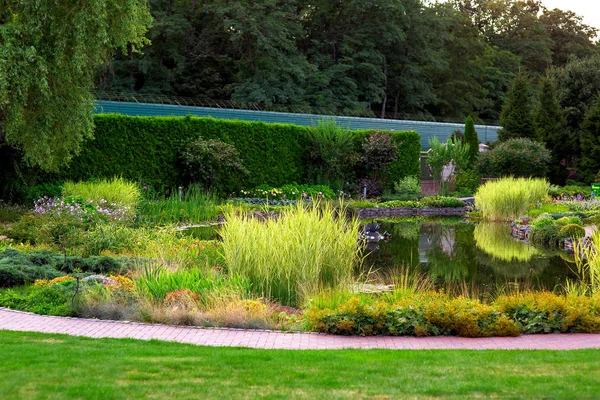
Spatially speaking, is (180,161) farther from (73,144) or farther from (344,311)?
(344,311)

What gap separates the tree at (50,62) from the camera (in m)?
12.4

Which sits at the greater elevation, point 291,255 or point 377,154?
point 291,255

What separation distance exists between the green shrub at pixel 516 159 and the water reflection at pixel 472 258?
10.3 metres

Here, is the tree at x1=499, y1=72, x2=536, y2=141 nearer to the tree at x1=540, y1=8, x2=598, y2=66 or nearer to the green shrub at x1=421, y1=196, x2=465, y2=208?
the green shrub at x1=421, y1=196, x2=465, y2=208

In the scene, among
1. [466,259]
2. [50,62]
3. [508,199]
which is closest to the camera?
[466,259]

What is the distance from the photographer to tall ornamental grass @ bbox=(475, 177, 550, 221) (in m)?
19.2

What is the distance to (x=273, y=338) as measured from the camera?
235 inches

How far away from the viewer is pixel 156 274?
25.3 feet

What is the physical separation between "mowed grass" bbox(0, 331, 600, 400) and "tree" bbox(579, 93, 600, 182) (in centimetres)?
2688

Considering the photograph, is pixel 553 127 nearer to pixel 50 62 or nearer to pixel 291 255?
pixel 50 62

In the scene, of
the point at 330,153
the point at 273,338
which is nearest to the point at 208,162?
the point at 330,153

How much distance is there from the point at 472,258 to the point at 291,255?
5184 mm

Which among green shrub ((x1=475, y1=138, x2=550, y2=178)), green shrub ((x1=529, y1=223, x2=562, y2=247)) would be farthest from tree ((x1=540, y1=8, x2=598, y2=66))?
green shrub ((x1=529, y1=223, x2=562, y2=247))

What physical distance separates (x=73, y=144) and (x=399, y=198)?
12857 mm
